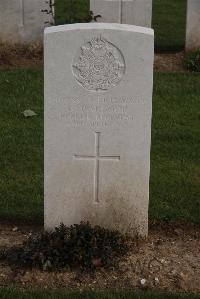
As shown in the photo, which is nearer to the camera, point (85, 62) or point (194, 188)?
point (85, 62)

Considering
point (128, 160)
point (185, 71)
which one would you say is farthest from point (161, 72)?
point (128, 160)

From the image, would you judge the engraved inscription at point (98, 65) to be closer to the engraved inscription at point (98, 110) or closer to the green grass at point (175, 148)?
the engraved inscription at point (98, 110)

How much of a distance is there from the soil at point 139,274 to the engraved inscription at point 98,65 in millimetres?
1242

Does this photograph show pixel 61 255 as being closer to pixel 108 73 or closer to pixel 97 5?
pixel 108 73

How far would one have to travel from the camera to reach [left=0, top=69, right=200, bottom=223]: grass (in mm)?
6255

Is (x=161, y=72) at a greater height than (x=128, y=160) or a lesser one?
greater

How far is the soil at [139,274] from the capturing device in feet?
16.4

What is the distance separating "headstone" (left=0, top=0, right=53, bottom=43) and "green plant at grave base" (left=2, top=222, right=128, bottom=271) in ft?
20.6

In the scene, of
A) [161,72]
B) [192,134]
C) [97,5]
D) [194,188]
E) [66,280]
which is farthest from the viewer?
[97,5]

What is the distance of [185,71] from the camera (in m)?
10.3

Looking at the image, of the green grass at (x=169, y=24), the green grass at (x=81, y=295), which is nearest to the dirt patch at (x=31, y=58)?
the green grass at (x=169, y=24)

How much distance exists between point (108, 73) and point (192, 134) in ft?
9.84

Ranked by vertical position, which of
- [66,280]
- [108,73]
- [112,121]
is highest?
[108,73]

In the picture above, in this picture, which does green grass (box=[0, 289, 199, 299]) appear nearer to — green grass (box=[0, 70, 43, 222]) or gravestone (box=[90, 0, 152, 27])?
green grass (box=[0, 70, 43, 222])
